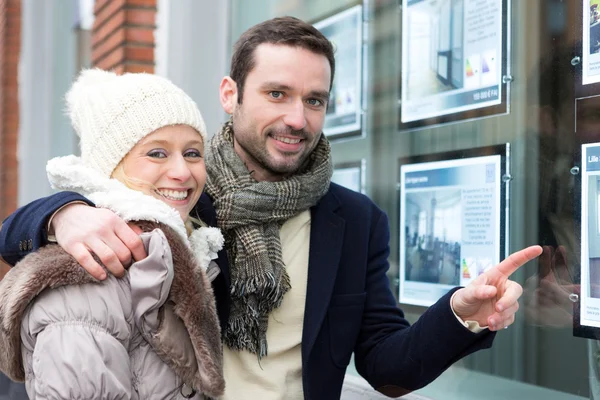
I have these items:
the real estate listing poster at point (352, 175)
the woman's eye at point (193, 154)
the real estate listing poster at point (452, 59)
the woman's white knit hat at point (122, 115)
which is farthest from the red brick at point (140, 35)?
the woman's eye at point (193, 154)

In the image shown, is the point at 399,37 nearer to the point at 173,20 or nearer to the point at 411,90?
the point at 411,90

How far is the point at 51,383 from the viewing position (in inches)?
68.0

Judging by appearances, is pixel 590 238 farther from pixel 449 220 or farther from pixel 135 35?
pixel 135 35

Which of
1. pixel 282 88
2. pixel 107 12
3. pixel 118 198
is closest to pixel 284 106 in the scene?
pixel 282 88

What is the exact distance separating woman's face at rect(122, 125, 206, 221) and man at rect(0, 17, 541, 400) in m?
0.40

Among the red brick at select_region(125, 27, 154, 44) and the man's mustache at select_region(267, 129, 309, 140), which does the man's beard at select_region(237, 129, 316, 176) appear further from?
the red brick at select_region(125, 27, 154, 44)

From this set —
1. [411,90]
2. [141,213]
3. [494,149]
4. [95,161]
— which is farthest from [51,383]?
[411,90]

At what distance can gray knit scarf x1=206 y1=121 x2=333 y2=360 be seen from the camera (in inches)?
99.5

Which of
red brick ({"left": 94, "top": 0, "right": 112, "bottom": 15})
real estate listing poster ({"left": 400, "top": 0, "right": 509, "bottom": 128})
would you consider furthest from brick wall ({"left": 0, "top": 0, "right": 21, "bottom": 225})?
real estate listing poster ({"left": 400, "top": 0, "right": 509, "bottom": 128})

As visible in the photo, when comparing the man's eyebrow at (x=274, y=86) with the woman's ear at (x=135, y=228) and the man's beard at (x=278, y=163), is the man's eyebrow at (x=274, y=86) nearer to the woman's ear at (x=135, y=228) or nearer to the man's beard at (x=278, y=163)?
the man's beard at (x=278, y=163)

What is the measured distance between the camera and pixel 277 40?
8.95 ft

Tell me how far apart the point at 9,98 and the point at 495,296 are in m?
7.36

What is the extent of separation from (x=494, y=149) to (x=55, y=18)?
5.78 metres

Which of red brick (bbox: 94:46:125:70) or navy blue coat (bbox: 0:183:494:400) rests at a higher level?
red brick (bbox: 94:46:125:70)
